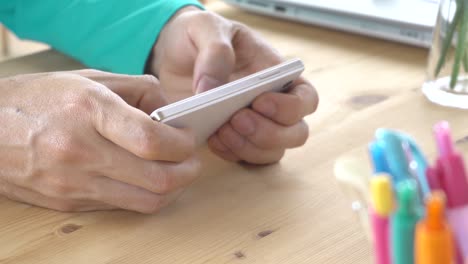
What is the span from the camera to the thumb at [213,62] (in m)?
0.86

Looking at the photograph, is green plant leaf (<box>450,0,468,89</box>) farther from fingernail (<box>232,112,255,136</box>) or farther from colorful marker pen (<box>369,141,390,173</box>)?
colorful marker pen (<box>369,141,390,173</box>)

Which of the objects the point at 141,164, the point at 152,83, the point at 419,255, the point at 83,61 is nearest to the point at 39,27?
the point at 83,61

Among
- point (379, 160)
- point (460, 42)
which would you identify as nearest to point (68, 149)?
point (379, 160)

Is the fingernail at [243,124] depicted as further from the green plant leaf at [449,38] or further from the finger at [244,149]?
the green plant leaf at [449,38]

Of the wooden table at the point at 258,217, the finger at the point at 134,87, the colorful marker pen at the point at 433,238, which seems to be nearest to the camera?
the colorful marker pen at the point at 433,238

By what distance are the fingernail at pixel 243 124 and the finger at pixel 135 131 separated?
13cm

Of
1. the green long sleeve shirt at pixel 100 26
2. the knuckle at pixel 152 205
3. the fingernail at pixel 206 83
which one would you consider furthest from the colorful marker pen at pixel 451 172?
the green long sleeve shirt at pixel 100 26

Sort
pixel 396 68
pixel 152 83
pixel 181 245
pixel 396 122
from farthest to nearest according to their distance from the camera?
1. pixel 396 68
2. pixel 396 122
3. pixel 152 83
4. pixel 181 245

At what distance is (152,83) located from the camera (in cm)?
77

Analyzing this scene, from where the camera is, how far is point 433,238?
34 centimetres

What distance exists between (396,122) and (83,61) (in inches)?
19.0

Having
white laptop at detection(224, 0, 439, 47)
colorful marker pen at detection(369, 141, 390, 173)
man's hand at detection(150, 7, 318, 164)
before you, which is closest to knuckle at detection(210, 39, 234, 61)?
man's hand at detection(150, 7, 318, 164)

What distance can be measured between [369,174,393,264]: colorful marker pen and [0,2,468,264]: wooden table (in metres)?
0.25

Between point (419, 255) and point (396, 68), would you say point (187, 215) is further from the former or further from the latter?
point (396, 68)
